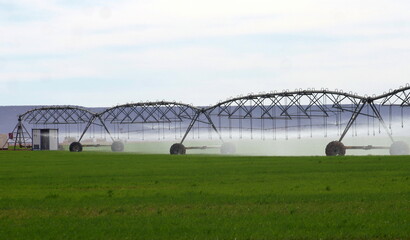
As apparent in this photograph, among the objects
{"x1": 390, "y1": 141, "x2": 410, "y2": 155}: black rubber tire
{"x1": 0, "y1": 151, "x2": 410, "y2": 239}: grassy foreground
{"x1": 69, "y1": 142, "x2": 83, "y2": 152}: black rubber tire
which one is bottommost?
{"x1": 0, "y1": 151, "x2": 410, "y2": 239}: grassy foreground

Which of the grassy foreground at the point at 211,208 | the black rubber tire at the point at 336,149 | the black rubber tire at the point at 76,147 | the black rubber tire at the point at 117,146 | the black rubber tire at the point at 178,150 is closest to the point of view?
the grassy foreground at the point at 211,208

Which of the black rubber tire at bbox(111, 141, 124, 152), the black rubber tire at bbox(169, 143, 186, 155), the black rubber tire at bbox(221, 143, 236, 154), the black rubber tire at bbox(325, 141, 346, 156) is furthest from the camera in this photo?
the black rubber tire at bbox(111, 141, 124, 152)

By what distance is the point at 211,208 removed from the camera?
24.3 meters

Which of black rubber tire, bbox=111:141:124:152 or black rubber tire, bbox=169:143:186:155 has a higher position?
black rubber tire, bbox=111:141:124:152

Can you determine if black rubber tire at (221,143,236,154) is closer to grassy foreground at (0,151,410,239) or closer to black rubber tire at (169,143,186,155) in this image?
black rubber tire at (169,143,186,155)

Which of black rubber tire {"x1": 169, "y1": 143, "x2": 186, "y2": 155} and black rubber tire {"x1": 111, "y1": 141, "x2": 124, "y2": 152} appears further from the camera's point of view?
black rubber tire {"x1": 111, "y1": 141, "x2": 124, "y2": 152}

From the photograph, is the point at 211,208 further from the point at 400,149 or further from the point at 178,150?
the point at 178,150

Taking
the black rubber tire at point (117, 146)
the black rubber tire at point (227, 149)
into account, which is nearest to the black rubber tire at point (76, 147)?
the black rubber tire at point (117, 146)

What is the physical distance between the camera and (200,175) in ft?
136

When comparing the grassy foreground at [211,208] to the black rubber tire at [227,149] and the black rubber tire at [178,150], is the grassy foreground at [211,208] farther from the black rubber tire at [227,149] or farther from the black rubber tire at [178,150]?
the black rubber tire at [227,149]

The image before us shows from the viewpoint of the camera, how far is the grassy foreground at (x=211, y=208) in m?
19.4

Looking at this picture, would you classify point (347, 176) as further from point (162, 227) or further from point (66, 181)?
point (162, 227)

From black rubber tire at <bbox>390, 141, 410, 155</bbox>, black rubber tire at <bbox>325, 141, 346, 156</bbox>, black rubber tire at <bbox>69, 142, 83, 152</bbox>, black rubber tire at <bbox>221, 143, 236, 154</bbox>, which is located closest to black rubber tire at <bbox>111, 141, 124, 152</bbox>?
black rubber tire at <bbox>69, 142, 83, 152</bbox>

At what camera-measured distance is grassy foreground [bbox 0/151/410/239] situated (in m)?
19.4
